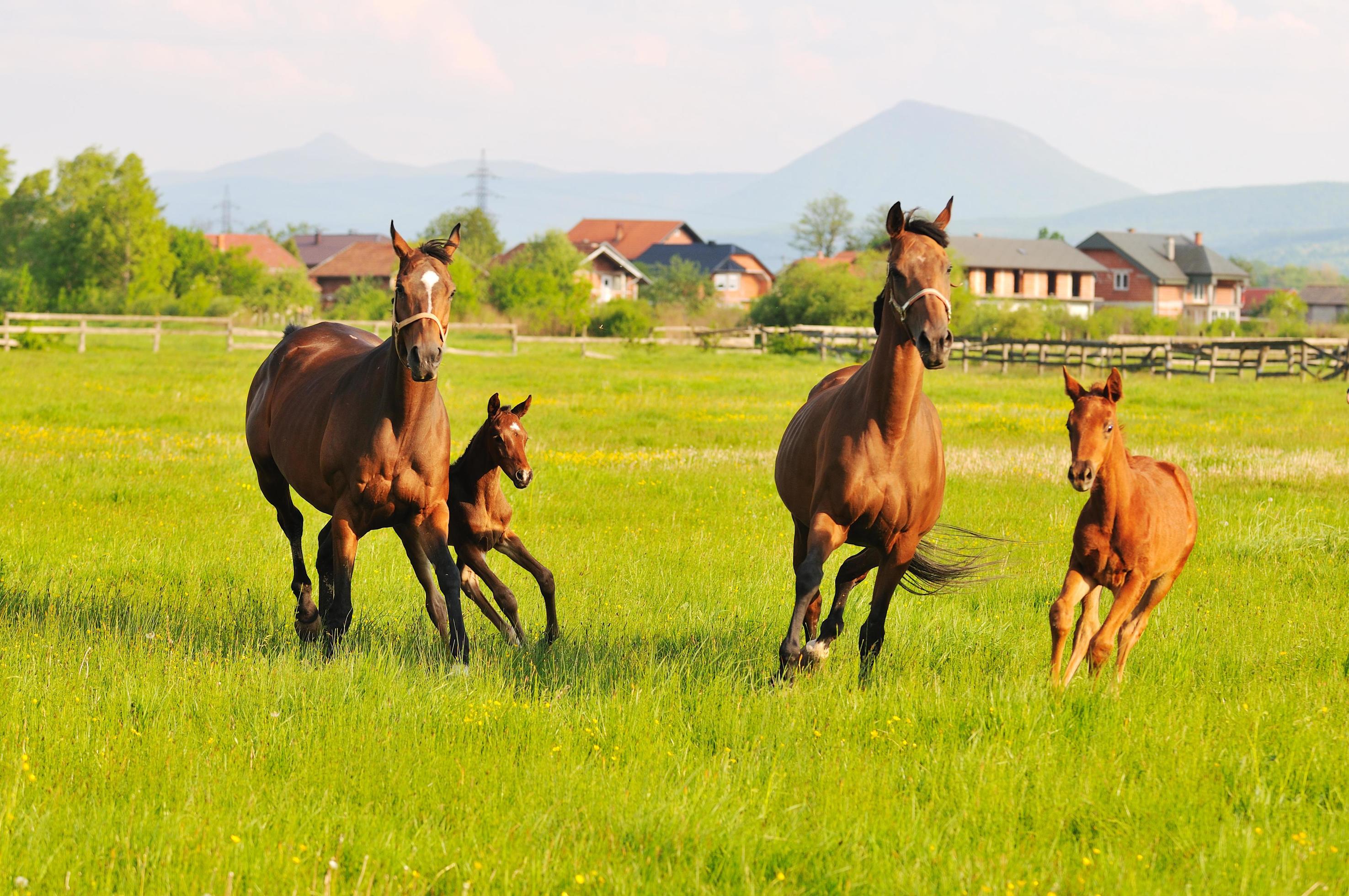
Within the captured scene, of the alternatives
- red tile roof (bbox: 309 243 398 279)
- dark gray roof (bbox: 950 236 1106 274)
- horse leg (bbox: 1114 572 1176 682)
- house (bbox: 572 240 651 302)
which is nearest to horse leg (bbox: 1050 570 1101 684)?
horse leg (bbox: 1114 572 1176 682)

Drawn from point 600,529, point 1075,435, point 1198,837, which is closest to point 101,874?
point 1198,837

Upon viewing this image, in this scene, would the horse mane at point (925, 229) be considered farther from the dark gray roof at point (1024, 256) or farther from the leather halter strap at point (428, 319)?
the dark gray roof at point (1024, 256)

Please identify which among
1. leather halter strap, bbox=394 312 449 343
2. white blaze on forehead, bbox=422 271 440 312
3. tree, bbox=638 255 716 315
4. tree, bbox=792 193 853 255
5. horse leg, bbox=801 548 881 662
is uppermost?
tree, bbox=792 193 853 255

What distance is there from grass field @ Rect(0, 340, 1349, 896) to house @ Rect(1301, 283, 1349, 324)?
15201 cm

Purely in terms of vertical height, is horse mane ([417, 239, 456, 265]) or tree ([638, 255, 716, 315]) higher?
tree ([638, 255, 716, 315])

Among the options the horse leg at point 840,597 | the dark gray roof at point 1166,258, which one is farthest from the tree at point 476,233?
→ the horse leg at point 840,597

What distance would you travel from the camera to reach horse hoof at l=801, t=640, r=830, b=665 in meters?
5.97

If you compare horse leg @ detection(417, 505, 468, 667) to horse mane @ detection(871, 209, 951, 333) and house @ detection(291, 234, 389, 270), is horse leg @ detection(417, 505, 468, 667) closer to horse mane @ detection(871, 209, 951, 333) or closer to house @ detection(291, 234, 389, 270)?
horse mane @ detection(871, 209, 951, 333)

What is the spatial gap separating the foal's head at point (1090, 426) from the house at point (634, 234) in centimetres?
13268

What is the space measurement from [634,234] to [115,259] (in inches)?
3129

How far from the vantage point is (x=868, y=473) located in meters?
5.94

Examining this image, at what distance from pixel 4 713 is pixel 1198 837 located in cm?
496

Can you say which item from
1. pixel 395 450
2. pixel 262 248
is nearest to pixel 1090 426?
pixel 395 450

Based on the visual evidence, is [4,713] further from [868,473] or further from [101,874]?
[868,473]
